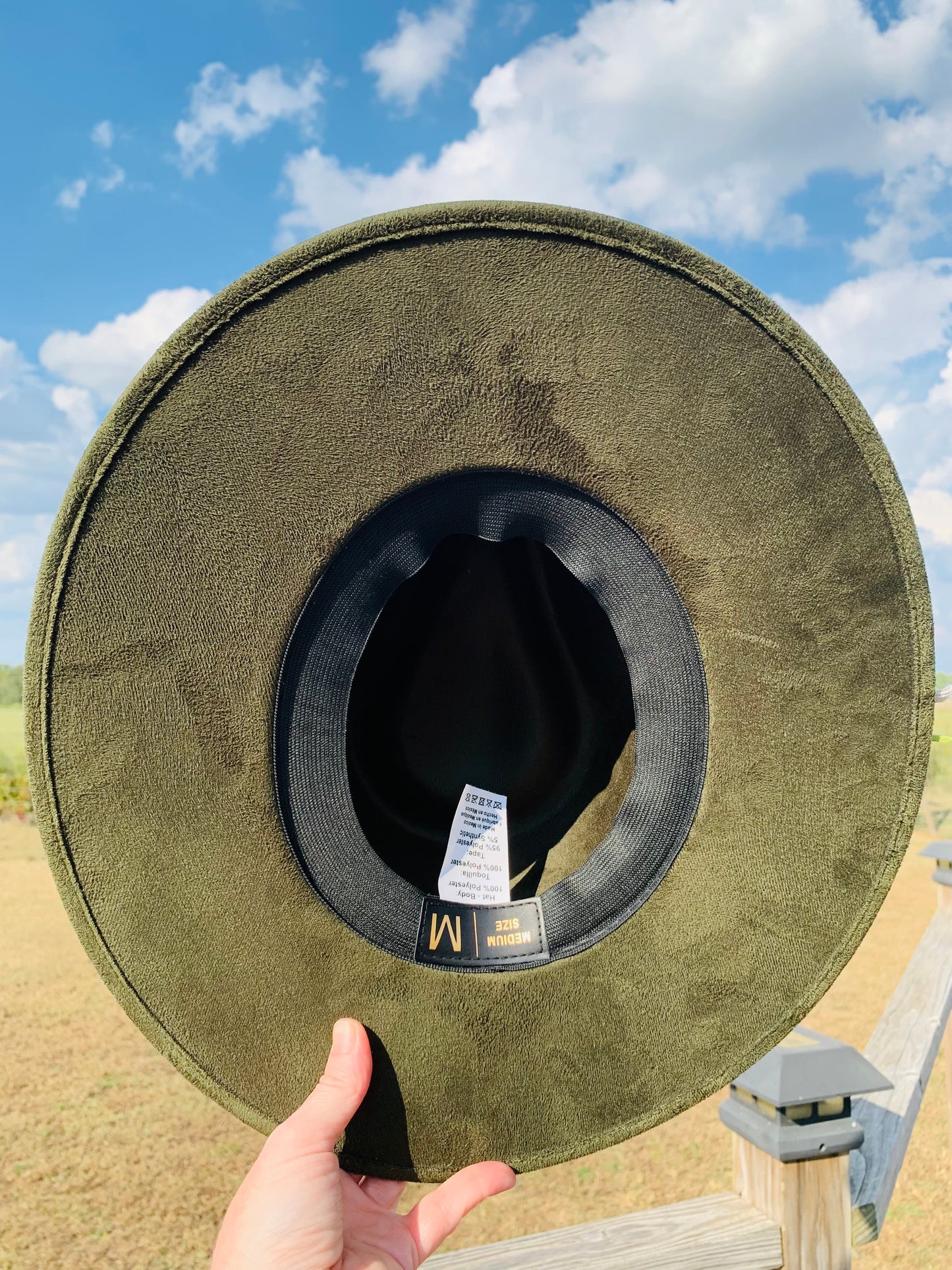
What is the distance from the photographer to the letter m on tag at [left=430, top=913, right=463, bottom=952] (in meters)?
0.83

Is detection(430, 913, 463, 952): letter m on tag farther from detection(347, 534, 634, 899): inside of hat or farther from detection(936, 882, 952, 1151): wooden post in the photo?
detection(936, 882, 952, 1151): wooden post

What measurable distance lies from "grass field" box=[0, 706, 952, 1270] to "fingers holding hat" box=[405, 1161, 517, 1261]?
2.29 meters

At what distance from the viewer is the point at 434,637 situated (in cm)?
105

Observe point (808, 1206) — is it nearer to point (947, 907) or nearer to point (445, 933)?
point (445, 933)

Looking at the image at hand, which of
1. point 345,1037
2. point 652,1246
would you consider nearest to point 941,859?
point 652,1246

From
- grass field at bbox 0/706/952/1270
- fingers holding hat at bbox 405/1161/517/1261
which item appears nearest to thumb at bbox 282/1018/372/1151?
fingers holding hat at bbox 405/1161/517/1261

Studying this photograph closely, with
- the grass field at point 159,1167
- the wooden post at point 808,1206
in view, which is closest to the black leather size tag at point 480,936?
the wooden post at point 808,1206

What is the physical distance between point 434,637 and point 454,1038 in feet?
1.45

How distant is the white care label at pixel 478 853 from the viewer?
955mm

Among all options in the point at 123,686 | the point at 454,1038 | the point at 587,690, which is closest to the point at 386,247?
the point at 123,686

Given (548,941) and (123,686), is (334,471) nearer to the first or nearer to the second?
(123,686)

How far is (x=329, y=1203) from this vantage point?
0.88 metres

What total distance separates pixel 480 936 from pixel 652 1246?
878mm

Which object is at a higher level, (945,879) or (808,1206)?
(945,879)
